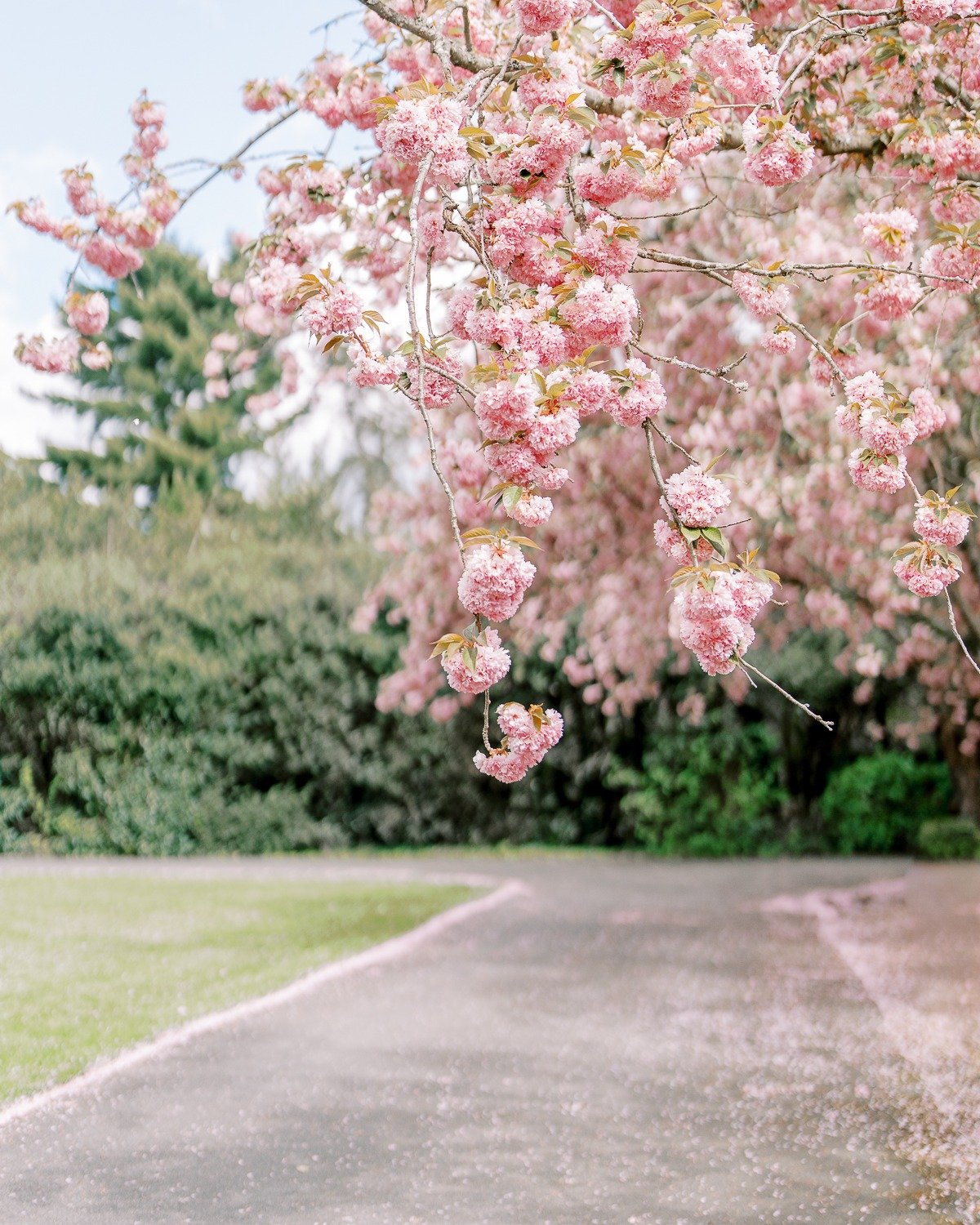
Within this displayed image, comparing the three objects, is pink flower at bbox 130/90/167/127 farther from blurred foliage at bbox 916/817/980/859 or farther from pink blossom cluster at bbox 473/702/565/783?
blurred foliage at bbox 916/817/980/859

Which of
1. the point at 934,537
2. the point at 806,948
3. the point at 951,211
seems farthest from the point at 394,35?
the point at 806,948

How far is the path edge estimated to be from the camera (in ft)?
17.9

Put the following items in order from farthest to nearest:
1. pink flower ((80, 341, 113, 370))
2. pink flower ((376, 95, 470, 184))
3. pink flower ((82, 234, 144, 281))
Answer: pink flower ((80, 341, 113, 370)), pink flower ((82, 234, 144, 281)), pink flower ((376, 95, 470, 184))

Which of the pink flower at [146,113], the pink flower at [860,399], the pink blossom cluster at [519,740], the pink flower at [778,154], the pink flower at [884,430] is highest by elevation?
the pink flower at [146,113]

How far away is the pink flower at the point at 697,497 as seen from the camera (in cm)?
373

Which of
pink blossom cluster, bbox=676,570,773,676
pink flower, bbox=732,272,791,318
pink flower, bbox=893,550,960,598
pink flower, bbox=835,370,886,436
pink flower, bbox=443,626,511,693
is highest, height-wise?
pink flower, bbox=732,272,791,318

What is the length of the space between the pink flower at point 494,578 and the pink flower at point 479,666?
0.08m

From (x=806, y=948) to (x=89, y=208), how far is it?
Answer: 6798 millimetres

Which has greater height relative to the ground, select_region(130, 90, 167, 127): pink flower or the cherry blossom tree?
select_region(130, 90, 167, 127): pink flower

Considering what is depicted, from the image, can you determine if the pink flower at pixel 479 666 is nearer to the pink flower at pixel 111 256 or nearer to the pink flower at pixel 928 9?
the pink flower at pixel 928 9

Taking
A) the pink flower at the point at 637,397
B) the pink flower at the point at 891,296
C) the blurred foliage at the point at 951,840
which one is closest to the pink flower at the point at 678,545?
the pink flower at the point at 637,397

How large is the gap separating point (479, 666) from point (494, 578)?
25 centimetres

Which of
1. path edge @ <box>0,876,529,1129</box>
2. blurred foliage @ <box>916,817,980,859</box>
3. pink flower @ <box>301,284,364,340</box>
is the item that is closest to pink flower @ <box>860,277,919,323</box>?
pink flower @ <box>301,284,364,340</box>

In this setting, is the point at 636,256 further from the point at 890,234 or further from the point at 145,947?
the point at 145,947
